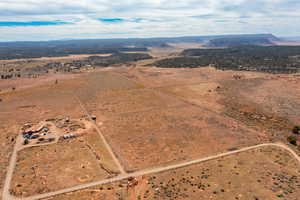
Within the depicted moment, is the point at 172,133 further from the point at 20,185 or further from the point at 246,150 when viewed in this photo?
the point at 20,185

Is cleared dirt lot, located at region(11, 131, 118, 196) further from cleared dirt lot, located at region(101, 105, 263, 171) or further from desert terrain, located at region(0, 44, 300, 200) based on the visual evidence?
cleared dirt lot, located at region(101, 105, 263, 171)

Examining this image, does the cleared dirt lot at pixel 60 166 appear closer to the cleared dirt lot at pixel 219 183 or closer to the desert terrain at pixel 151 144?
the desert terrain at pixel 151 144

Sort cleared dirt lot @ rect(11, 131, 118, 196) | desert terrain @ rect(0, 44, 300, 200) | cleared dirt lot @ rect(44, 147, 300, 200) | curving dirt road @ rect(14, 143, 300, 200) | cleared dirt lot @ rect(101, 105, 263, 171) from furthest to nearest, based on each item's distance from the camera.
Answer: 1. cleared dirt lot @ rect(101, 105, 263, 171)
2. cleared dirt lot @ rect(11, 131, 118, 196)
3. desert terrain @ rect(0, 44, 300, 200)
4. curving dirt road @ rect(14, 143, 300, 200)
5. cleared dirt lot @ rect(44, 147, 300, 200)

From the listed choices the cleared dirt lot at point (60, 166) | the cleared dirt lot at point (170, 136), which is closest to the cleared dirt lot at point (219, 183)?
the cleared dirt lot at point (60, 166)

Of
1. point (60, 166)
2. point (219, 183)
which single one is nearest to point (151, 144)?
point (219, 183)

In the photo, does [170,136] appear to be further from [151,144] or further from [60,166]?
[60,166]

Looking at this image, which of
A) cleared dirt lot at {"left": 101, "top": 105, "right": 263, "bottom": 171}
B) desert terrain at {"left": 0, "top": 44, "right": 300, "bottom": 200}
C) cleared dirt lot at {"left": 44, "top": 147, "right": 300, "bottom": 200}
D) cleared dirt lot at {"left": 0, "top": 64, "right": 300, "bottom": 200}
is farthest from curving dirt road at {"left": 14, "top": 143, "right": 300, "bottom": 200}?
cleared dirt lot at {"left": 101, "top": 105, "right": 263, "bottom": 171}

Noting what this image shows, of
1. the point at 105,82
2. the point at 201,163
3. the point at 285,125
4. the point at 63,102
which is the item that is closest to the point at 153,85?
the point at 105,82
